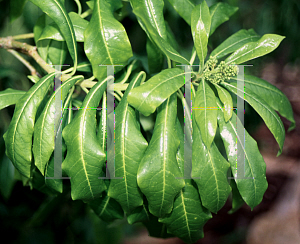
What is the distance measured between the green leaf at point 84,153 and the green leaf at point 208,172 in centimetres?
25

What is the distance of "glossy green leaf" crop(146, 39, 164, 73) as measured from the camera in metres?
0.78

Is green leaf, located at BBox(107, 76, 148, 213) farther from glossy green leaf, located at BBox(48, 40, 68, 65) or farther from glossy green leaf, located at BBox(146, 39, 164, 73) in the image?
glossy green leaf, located at BBox(48, 40, 68, 65)

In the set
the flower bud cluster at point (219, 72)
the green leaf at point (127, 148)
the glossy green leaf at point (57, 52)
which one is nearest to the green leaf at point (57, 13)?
the glossy green leaf at point (57, 52)

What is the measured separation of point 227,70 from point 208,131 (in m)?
0.20

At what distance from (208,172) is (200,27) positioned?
15.7 inches

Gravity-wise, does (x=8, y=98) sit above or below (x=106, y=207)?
above

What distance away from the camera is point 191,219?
28.5 inches

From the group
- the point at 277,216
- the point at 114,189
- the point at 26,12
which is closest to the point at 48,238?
the point at 114,189

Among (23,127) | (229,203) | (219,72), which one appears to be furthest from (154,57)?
(229,203)

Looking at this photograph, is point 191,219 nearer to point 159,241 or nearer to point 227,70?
point 227,70

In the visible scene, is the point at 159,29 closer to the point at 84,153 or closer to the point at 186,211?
the point at 84,153

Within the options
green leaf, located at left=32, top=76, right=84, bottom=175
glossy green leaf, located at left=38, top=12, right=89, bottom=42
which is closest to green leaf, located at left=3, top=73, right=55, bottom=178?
green leaf, located at left=32, top=76, right=84, bottom=175

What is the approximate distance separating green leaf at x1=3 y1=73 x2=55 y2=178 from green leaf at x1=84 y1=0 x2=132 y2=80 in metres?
0.18

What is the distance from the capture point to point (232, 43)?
30.8 inches
